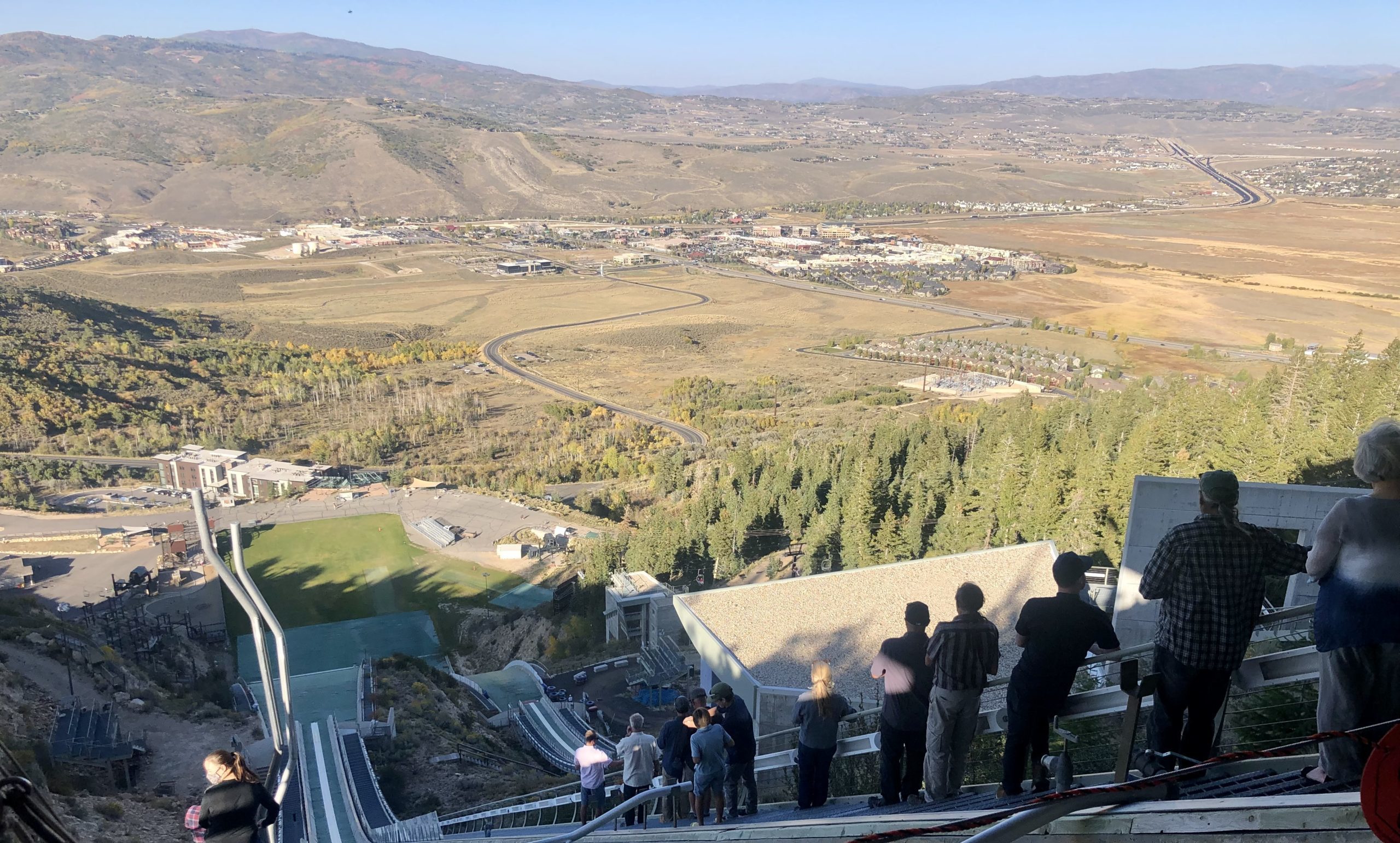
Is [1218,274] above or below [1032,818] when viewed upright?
below

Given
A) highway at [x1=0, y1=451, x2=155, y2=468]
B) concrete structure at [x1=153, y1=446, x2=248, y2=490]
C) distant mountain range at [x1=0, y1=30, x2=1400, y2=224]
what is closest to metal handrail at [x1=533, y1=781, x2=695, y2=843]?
concrete structure at [x1=153, y1=446, x2=248, y2=490]

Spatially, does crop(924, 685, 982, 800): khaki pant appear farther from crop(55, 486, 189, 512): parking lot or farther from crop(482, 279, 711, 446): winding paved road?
crop(482, 279, 711, 446): winding paved road

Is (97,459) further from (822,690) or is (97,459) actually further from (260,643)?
(822,690)

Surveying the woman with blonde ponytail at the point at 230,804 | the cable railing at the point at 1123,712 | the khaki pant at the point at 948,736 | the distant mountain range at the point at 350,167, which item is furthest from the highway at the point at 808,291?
the woman with blonde ponytail at the point at 230,804

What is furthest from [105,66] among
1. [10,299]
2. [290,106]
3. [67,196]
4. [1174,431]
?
[1174,431]

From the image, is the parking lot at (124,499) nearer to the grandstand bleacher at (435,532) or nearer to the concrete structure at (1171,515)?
the grandstand bleacher at (435,532)

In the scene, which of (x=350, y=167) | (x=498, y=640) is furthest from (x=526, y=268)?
(x=498, y=640)

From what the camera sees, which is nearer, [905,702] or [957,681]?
[957,681]
